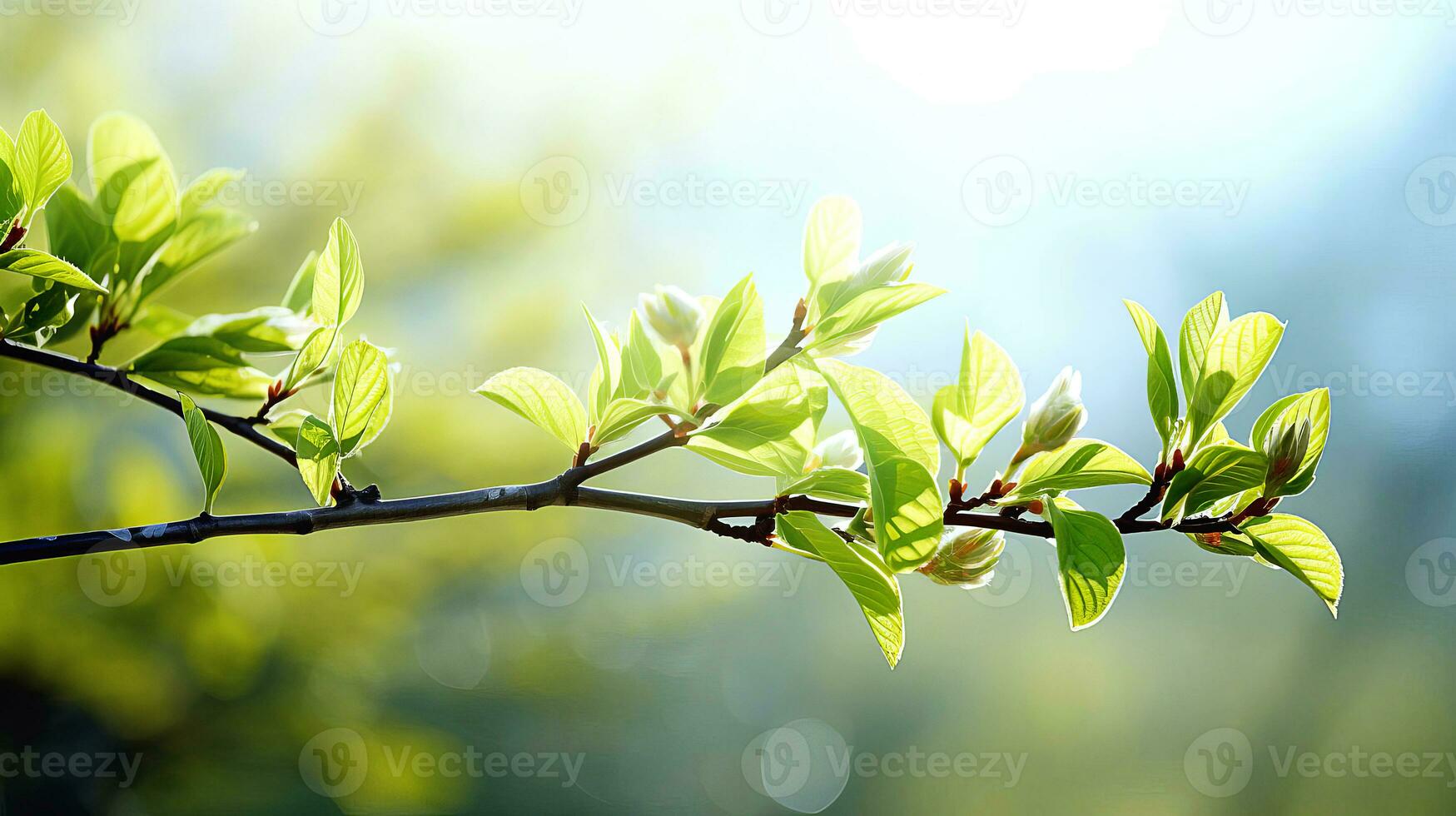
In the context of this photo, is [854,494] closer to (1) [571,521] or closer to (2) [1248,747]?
(1) [571,521]

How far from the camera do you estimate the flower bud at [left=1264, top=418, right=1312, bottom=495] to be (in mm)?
155

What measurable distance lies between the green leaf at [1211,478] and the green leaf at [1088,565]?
0.07 ft

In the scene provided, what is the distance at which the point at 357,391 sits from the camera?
16 centimetres

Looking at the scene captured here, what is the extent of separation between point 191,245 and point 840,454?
0.17 metres

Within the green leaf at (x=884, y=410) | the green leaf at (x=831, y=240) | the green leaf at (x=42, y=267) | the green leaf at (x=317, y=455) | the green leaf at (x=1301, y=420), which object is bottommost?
the green leaf at (x=317, y=455)

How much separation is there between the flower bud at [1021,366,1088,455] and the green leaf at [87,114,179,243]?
8.0 inches

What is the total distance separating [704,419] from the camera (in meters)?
0.16

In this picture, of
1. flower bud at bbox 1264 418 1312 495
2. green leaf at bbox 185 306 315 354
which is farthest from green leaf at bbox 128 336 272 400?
flower bud at bbox 1264 418 1312 495

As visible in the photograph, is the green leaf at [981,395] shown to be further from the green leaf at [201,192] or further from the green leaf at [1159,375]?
the green leaf at [201,192]

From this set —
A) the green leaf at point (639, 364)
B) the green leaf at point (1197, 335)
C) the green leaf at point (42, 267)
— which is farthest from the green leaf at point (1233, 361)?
the green leaf at point (42, 267)

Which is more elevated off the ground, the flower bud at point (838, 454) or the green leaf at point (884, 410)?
the green leaf at point (884, 410)

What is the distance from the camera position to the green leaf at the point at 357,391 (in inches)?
6.3

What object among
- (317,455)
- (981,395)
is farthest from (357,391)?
(981,395)

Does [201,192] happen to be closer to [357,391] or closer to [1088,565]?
[357,391]
